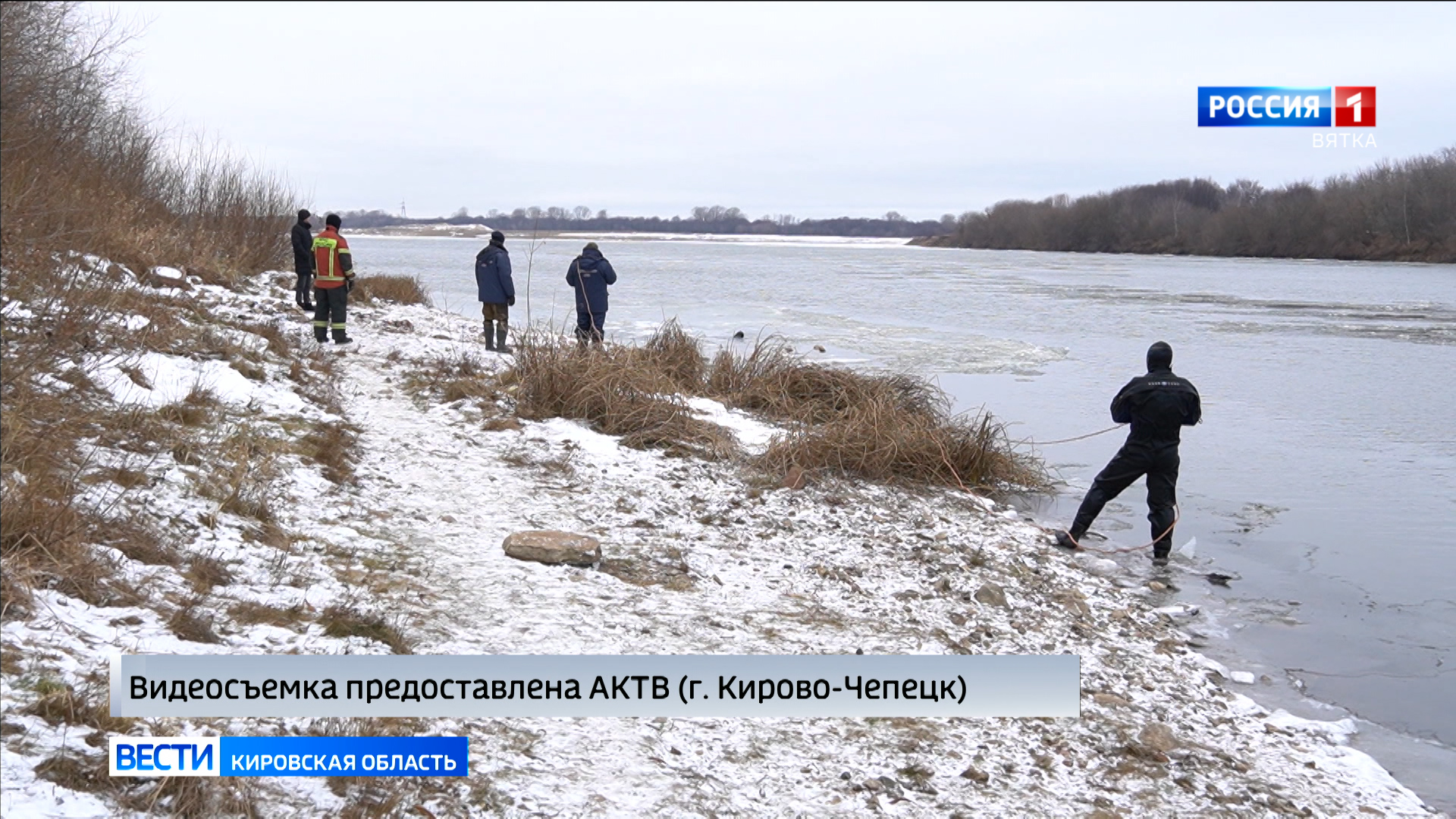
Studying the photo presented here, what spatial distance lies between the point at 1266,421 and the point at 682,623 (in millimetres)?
11069

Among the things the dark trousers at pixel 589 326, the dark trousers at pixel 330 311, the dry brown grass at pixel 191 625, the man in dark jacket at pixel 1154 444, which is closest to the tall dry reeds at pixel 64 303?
the dry brown grass at pixel 191 625

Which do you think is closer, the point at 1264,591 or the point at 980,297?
the point at 1264,591

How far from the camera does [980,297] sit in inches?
1367

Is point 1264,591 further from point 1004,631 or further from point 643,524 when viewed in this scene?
point 643,524

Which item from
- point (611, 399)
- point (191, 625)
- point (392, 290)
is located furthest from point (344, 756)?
point (392, 290)

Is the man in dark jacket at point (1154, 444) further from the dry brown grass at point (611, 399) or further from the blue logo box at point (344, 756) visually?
the blue logo box at point (344, 756)

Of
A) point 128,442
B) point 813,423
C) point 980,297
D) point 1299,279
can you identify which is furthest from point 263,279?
point 1299,279

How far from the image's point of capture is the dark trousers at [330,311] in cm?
1290

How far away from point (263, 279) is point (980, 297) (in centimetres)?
2253

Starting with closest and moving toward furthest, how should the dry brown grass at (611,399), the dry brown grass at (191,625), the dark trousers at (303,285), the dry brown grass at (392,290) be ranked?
the dry brown grass at (191,625) → the dry brown grass at (611,399) → the dark trousers at (303,285) → the dry brown grass at (392,290)

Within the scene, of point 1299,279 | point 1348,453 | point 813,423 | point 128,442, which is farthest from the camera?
point 1299,279

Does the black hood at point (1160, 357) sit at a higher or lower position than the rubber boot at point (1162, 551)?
higher

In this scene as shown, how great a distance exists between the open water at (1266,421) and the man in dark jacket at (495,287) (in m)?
0.97
